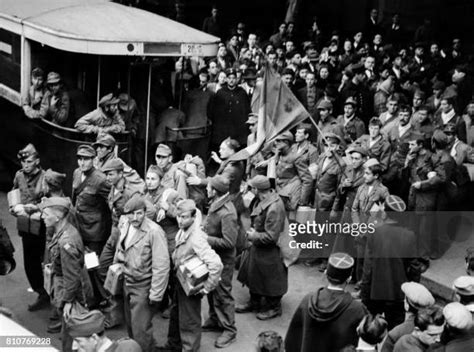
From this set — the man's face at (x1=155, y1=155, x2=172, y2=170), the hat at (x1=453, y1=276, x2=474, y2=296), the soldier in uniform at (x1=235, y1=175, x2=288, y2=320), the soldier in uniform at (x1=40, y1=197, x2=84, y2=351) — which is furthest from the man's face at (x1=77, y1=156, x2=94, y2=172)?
the hat at (x1=453, y1=276, x2=474, y2=296)

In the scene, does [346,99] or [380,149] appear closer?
[380,149]

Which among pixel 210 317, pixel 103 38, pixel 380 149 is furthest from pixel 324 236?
pixel 103 38

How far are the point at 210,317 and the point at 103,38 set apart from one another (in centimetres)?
419

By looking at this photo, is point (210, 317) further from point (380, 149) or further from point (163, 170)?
point (380, 149)

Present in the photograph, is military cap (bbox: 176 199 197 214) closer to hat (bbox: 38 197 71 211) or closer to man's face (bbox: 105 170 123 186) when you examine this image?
hat (bbox: 38 197 71 211)

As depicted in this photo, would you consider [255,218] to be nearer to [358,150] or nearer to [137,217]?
[358,150]

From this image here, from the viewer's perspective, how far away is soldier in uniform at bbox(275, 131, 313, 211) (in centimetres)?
1120

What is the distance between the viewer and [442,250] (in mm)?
11312

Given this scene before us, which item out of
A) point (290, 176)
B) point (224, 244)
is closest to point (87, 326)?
point (224, 244)

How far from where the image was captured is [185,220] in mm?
8602

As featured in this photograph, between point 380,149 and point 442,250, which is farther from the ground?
point 380,149

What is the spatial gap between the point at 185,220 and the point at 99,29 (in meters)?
4.58

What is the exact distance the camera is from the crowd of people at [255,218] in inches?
293

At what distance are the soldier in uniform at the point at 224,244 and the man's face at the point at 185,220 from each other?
Answer: 68 centimetres
